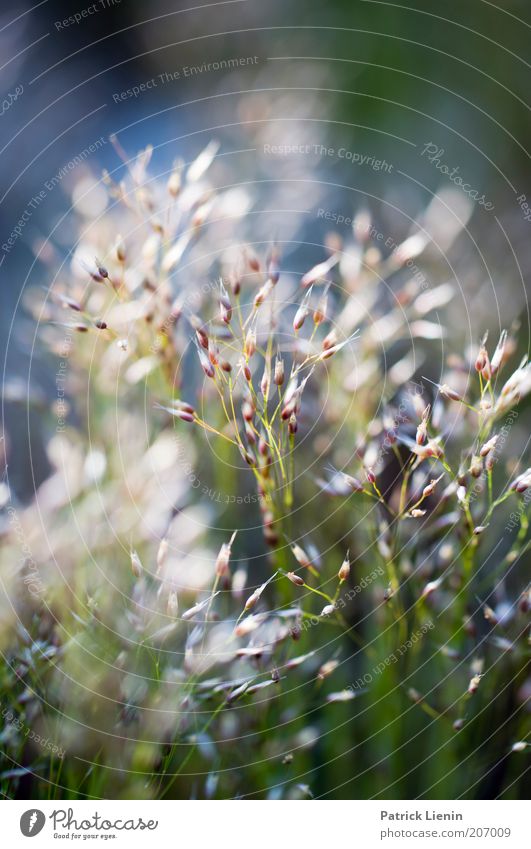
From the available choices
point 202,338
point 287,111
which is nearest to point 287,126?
point 287,111

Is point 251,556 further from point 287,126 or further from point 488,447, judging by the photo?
point 287,126

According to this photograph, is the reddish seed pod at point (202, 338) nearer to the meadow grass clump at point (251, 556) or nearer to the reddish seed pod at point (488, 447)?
the meadow grass clump at point (251, 556)

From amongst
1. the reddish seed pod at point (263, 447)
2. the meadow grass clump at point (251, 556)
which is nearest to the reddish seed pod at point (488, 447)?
the meadow grass clump at point (251, 556)

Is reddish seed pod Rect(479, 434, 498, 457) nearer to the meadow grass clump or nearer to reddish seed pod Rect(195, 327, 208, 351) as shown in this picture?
the meadow grass clump

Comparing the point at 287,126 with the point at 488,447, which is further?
the point at 287,126

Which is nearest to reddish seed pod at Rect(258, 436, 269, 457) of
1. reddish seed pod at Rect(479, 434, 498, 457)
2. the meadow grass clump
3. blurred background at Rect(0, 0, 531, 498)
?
the meadow grass clump

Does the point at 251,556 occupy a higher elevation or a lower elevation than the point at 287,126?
lower

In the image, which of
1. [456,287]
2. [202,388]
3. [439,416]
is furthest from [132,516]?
[456,287]
